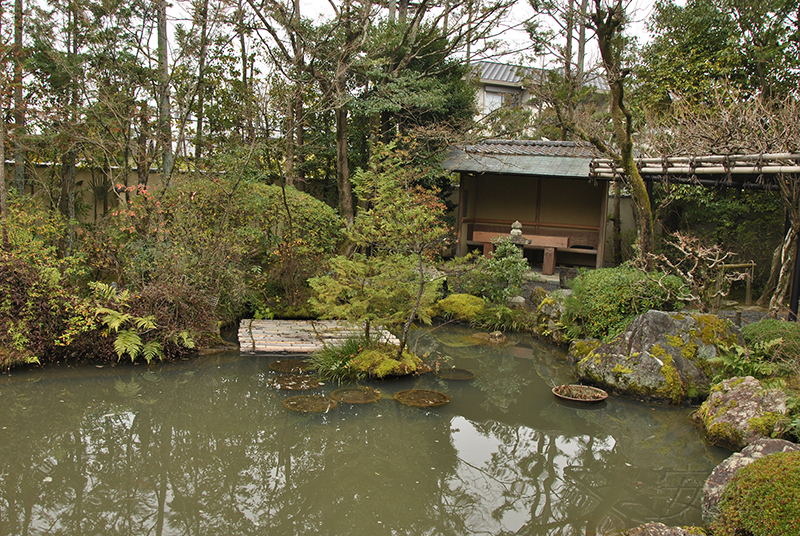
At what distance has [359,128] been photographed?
14398 mm

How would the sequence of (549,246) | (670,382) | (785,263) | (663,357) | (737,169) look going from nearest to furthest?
(670,382)
(663,357)
(737,169)
(785,263)
(549,246)

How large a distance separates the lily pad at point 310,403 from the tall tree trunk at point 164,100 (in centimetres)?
543

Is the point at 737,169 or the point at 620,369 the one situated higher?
the point at 737,169

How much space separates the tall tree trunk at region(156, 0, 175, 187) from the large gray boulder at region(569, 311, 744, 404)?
308 inches

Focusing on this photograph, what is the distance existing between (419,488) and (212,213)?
665 cm

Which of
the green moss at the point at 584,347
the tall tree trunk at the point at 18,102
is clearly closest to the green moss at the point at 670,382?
the green moss at the point at 584,347

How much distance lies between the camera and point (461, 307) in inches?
409

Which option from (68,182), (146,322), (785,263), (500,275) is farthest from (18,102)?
(785,263)

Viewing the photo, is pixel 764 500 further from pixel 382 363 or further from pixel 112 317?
pixel 112 317

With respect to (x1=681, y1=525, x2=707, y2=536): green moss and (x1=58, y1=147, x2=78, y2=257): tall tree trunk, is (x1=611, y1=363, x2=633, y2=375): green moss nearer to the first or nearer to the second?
(x1=681, y1=525, x2=707, y2=536): green moss

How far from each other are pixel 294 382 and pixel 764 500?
16.4 ft

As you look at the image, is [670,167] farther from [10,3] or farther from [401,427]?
[10,3]

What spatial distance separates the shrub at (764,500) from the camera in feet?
11.7

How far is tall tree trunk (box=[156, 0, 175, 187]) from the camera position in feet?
33.5
